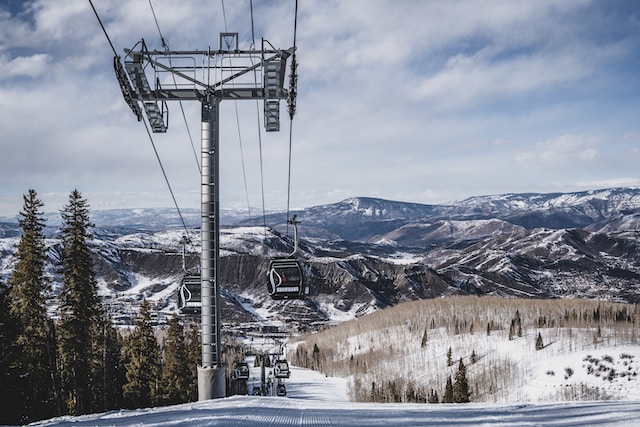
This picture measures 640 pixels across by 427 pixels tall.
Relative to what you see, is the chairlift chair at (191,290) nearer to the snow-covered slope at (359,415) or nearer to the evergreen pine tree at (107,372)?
the snow-covered slope at (359,415)

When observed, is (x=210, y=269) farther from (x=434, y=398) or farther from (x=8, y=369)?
(x=434, y=398)

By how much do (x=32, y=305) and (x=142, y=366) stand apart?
12.6m

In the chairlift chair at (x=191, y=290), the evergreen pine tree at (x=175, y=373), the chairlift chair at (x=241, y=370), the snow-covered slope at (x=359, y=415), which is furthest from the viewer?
the evergreen pine tree at (x=175, y=373)

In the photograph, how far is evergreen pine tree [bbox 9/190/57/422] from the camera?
26.9 m

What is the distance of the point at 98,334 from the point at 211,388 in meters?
29.5

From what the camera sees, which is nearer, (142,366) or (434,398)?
(142,366)

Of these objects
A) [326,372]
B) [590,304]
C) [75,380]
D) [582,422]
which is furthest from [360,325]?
[582,422]

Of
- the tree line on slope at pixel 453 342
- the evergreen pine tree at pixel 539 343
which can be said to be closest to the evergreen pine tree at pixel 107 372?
the tree line on slope at pixel 453 342

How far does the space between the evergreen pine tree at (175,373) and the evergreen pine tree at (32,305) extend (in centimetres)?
1117

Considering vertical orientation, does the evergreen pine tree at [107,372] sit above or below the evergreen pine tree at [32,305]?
below

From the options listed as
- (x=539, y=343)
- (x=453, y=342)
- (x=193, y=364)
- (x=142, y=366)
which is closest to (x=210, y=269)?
(x=142, y=366)

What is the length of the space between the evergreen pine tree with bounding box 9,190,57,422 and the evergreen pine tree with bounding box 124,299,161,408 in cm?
869

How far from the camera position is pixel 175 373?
4003 centimetres

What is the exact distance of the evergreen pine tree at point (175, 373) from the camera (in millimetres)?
39188
